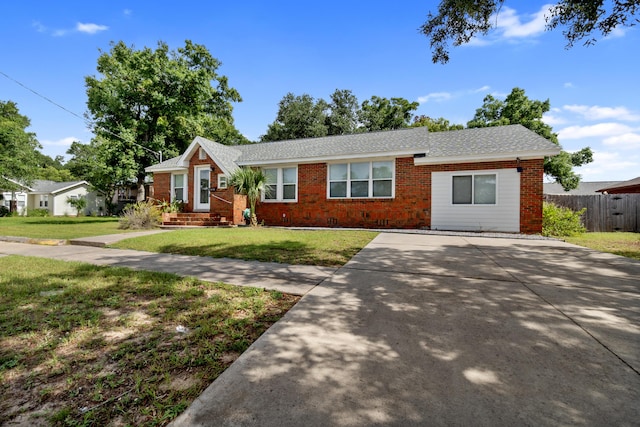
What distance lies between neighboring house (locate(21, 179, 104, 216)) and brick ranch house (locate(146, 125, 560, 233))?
29525mm

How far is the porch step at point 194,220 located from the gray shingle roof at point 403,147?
2.61m

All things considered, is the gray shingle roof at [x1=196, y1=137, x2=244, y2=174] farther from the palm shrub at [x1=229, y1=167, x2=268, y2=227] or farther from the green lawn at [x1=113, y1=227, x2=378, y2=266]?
the green lawn at [x1=113, y1=227, x2=378, y2=266]

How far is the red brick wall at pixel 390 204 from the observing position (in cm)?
1054

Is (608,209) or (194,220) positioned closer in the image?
(608,209)

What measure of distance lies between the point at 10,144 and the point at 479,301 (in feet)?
133

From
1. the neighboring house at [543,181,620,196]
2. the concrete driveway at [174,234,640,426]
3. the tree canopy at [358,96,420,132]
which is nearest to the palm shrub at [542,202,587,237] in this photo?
the concrete driveway at [174,234,640,426]

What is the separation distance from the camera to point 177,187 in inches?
671

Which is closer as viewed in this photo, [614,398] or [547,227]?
[614,398]

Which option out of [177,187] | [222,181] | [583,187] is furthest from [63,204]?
[583,187]

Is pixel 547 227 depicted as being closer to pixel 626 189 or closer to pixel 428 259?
pixel 428 259

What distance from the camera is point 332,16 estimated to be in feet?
33.1

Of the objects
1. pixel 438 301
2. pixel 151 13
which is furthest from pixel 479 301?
pixel 151 13

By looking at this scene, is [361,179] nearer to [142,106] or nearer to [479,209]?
[479,209]

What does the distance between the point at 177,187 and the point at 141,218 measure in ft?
14.1
